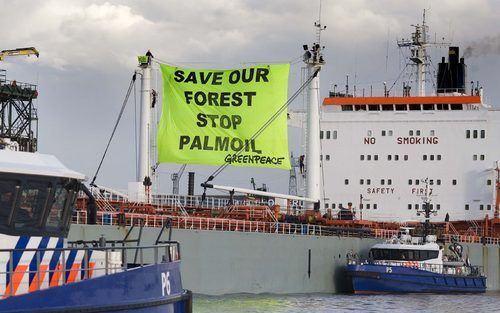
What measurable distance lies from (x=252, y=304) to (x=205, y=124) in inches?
433

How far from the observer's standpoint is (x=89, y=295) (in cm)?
1559

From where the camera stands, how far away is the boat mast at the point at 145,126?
42.4 metres

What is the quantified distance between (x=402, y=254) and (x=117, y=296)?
30.7 m

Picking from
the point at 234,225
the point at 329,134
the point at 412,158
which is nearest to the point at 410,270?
the point at 234,225

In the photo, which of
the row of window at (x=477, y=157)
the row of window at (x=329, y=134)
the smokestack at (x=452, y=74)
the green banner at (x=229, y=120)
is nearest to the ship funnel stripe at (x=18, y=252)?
the green banner at (x=229, y=120)

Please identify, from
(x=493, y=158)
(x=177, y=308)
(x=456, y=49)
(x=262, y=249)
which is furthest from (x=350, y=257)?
(x=177, y=308)

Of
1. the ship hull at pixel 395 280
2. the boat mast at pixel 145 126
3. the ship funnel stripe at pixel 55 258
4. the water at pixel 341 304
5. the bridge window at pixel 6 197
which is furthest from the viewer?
the ship hull at pixel 395 280

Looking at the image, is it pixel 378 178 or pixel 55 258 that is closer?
pixel 55 258

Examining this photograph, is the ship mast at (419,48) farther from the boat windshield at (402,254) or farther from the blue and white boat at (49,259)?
the blue and white boat at (49,259)

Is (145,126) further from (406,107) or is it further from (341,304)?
(406,107)

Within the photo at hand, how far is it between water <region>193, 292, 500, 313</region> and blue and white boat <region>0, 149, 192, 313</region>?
14867 mm

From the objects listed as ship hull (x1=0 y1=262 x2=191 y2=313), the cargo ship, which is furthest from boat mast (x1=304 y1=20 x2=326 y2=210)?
ship hull (x1=0 y1=262 x2=191 y2=313)

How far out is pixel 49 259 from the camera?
16375 millimetres

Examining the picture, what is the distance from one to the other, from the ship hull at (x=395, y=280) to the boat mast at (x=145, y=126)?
895 centimetres
